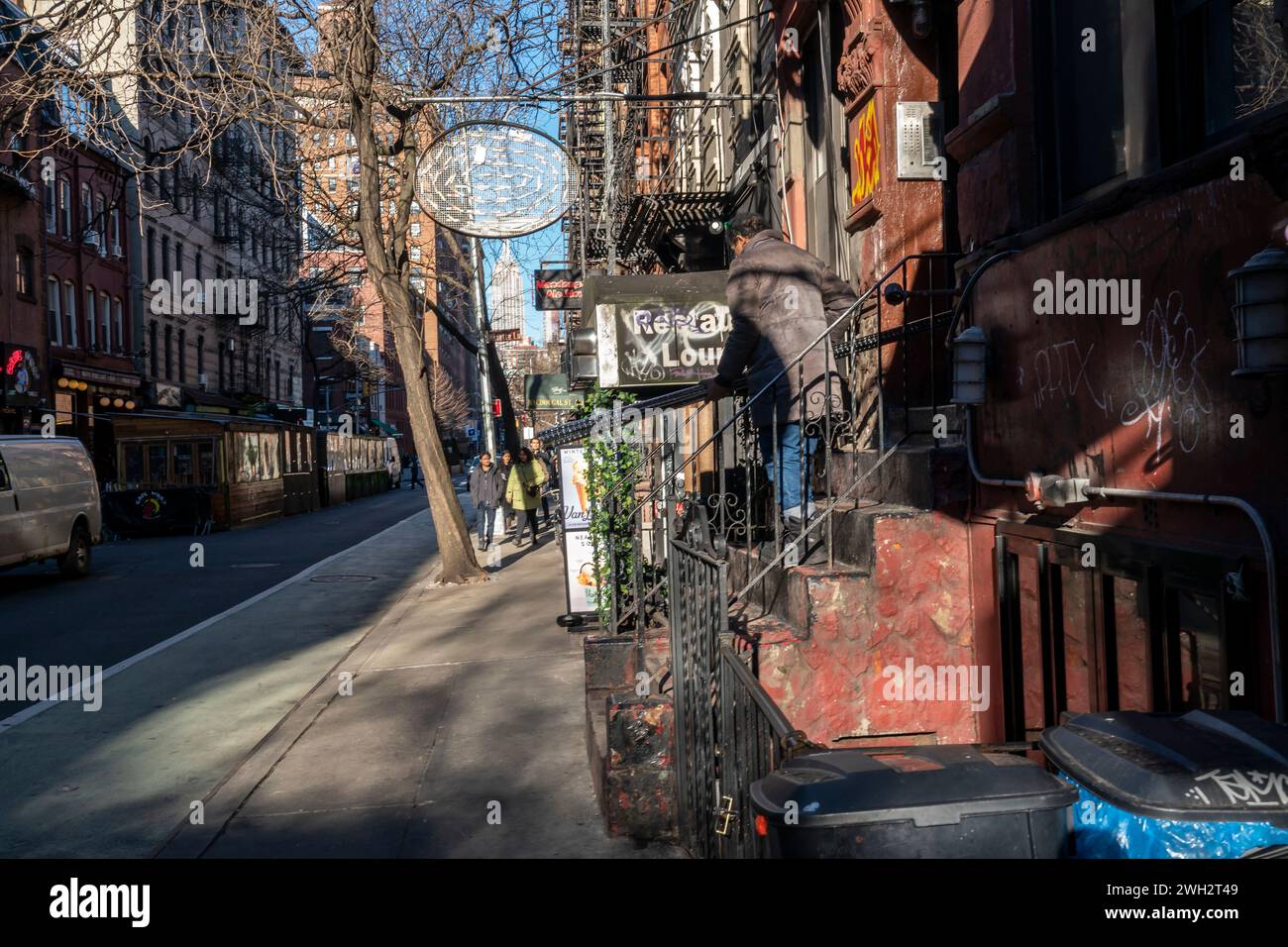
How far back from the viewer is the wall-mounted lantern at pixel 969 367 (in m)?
5.74

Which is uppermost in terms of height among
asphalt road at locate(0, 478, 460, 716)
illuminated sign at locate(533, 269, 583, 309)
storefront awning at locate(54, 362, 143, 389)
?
illuminated sign at locate(533, 269, 583, 309)

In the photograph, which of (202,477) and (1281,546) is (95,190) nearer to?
(202,477)

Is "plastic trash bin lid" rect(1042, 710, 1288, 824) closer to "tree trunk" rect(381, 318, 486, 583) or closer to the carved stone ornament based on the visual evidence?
the carved stone ornament

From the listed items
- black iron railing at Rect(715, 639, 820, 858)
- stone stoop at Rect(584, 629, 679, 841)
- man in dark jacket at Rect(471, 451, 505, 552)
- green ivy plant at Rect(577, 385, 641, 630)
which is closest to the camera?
black iron railing at Rect(715, 639, 820, 858)

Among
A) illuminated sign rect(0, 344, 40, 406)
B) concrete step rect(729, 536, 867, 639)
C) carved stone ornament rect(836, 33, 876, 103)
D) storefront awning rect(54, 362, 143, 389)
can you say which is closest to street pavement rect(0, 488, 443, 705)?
concrete step rect(729, 536, 867, 639)

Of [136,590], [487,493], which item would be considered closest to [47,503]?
[136,590]

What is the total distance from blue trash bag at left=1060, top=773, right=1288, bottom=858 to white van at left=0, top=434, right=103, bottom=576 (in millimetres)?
16922

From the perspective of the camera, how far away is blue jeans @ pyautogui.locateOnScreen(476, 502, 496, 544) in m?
21.6

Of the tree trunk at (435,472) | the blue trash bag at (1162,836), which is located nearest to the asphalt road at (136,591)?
the tree trunk at (435,472)

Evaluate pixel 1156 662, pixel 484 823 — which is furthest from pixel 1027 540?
pixel 484 823

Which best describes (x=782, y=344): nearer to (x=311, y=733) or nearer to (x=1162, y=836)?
(x=311, y=733)

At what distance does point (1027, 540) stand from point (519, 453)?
16988 millimetres

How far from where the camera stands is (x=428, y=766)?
698 centimetres
